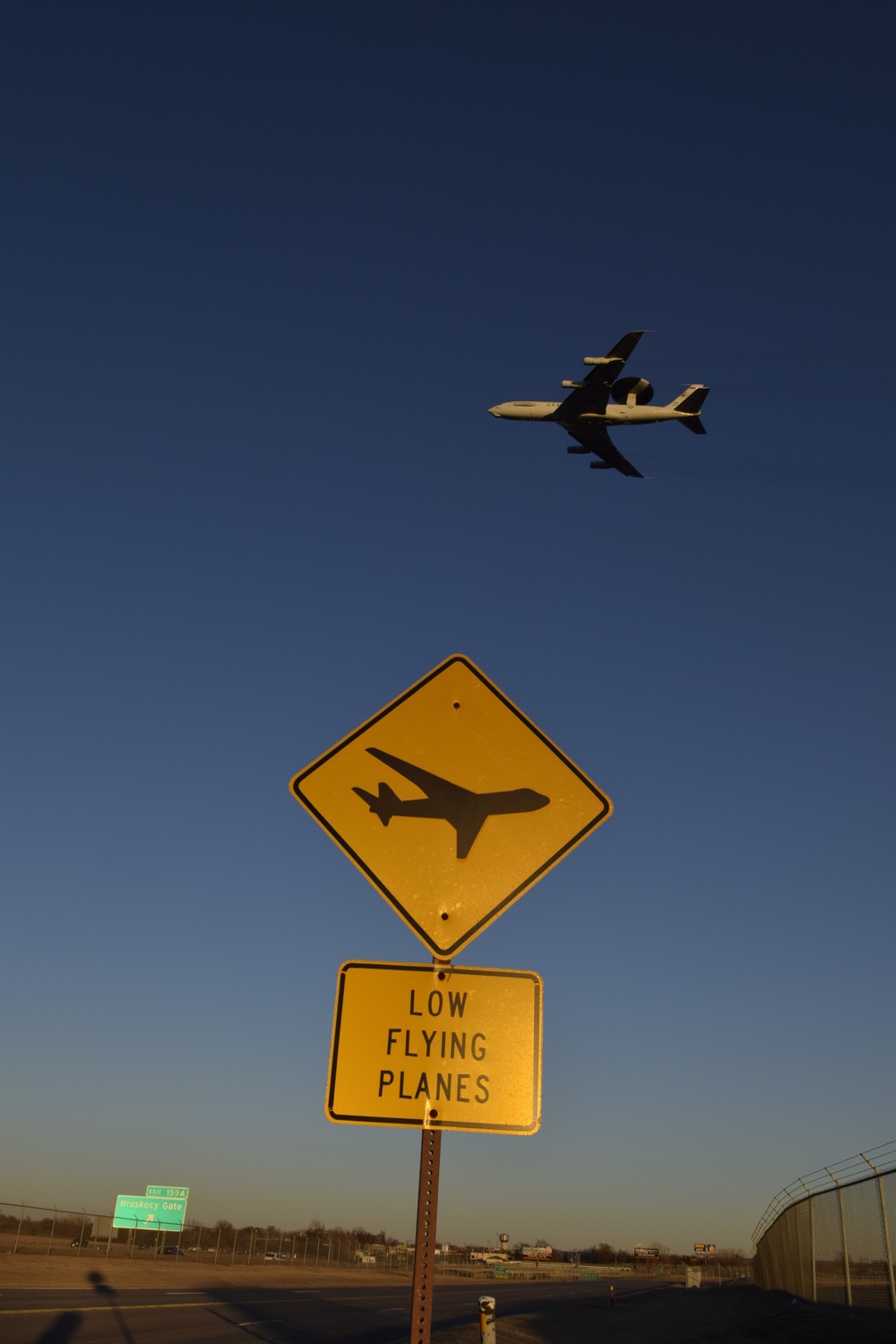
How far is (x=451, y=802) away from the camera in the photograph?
3.68 meters

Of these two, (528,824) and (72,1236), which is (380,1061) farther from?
(72,1236)

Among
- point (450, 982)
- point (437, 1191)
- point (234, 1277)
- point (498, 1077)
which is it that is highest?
point (450, 982)

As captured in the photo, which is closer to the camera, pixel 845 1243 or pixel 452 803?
pixel 452 803

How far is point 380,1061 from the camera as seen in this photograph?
315 centimetres

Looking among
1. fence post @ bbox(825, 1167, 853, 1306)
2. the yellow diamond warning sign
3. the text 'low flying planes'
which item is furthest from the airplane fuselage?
the yellow diamond warning sign

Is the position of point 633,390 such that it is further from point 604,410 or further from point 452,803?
point 452,803

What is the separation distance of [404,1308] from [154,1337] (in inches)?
666

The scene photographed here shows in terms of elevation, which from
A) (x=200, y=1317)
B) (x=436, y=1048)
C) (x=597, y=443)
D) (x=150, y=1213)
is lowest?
(x=200, y=1317)

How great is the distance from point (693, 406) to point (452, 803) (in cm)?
4612

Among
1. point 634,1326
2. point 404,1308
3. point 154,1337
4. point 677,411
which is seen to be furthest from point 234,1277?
point 677,411

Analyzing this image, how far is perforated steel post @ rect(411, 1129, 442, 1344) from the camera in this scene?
2908mm

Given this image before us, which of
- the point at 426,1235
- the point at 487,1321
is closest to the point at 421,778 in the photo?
the point at 426,1235

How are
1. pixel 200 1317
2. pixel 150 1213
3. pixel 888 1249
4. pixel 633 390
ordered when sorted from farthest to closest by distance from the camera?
pixel 150 1213 < pixel 633 390 < pixel 200 1317 < pixel 888 1249

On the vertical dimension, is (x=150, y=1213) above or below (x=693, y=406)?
below
